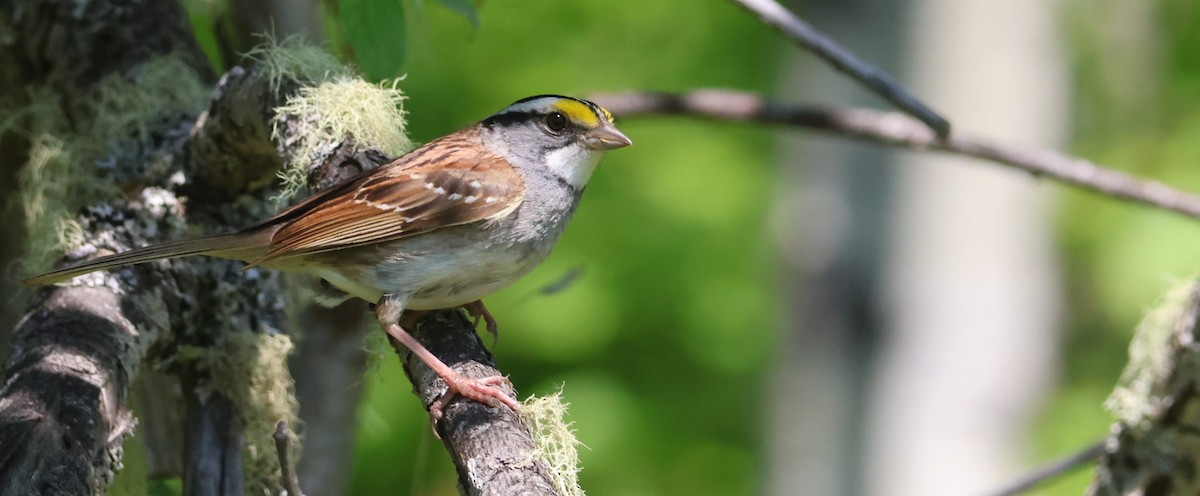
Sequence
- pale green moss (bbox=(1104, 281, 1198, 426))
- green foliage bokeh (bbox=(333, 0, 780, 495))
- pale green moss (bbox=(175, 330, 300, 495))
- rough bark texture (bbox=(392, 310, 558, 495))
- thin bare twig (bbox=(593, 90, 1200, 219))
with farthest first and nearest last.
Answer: green foliage bokeh (bbox=(333, 0, 780, 495)) → thin bare twig (bbox=(593, 90, 1200, 219)) → pale green moss (bbox=(1104, 281, 1198, 426)) → pale green moss (bbox=(175, 330, 300, 495)) → rough bark texture (bbox=(392, 310, 558, 495))

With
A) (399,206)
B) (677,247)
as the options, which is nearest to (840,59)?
(399,206)

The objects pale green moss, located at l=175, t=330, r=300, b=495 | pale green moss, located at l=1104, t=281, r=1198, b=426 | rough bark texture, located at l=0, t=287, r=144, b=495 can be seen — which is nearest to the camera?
rough bark texture, located at l=0, t=287, r=144, b=495

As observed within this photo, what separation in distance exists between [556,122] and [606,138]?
0.17 meters

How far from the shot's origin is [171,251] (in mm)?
2795

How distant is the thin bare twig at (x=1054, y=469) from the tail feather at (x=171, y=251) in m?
2.40

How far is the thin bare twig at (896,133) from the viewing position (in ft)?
13.0

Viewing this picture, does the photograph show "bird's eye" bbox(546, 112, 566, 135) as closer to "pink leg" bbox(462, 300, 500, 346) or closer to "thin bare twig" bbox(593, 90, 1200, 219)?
"pink leg" bbox(462, 300, 500, 346)

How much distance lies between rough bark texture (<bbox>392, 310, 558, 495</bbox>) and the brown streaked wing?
0.34 metres

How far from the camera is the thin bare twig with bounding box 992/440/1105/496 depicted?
3.56 metres

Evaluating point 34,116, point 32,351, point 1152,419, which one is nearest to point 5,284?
point 34,116

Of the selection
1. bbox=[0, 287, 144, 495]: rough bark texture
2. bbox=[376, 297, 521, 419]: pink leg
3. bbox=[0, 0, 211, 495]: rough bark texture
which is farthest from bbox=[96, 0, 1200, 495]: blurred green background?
bbox=[376, 297, 521, 419]: pink leg

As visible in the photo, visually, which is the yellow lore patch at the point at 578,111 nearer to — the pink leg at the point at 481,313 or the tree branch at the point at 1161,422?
the pink leg at the point at 481,313

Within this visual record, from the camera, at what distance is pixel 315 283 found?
3.38 meters

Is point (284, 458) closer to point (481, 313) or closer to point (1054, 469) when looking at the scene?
point (481, 313)
